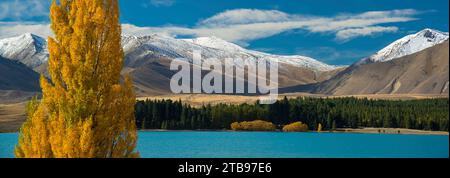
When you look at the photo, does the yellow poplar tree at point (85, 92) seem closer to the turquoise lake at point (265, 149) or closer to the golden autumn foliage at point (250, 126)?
the turquoise lake at point (265, 149)

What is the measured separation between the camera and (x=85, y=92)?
18297 millimetres

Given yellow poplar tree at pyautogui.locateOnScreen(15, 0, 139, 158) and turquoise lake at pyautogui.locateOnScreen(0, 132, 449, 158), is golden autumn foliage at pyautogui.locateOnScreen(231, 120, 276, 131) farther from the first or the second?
yellow poplar tree at pyautogui.locateOnScreen(15, 0, 139, 158)

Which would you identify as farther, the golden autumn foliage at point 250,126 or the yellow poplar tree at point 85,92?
the golden autumn foliage at point 250,126

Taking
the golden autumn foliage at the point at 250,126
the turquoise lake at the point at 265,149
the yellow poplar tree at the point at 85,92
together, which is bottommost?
the golden autumn foliage at the point at 250,126

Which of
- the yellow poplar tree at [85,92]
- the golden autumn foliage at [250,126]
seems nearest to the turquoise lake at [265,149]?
the yellow poplar tree at [85,92]

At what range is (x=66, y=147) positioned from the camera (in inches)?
703

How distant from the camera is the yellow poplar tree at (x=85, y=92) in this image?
18203 mm

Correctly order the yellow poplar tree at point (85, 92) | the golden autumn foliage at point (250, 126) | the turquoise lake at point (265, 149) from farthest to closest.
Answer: the golden autumn foliage at point (250, 126), the turquoise lake at point (265, 149), the yellow poplar tree at point (85, 92)

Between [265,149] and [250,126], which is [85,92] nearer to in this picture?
[265,149]

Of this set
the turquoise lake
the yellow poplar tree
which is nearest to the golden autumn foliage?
the turquoise lake

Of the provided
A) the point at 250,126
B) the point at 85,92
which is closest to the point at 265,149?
the point at 85,92
